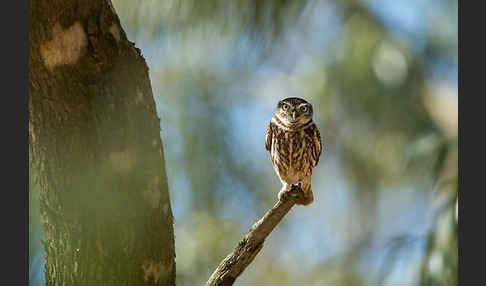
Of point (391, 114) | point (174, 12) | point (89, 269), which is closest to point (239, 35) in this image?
point (174, 12)

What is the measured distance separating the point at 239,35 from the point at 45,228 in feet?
6.35

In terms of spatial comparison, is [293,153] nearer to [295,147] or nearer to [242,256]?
[295,147]

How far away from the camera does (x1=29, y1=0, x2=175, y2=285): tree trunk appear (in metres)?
1.80

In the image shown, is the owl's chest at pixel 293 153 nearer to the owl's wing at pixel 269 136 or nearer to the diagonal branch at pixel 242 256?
the owl's wing at pixel 269 136

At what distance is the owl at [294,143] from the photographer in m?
2.96

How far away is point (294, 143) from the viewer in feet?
9.84

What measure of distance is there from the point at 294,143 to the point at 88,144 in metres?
1.36

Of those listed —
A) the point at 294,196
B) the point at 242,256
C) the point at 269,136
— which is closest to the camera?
the point at 242,256

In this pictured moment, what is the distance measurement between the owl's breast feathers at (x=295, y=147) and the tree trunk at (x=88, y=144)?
1.22 metres

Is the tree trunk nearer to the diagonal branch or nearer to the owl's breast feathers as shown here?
the diagonal branch

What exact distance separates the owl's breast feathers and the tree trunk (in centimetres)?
122

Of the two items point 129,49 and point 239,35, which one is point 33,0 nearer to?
point 129,49

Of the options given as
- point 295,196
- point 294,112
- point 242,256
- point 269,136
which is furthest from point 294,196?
point 269,136

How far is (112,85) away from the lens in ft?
6.02
